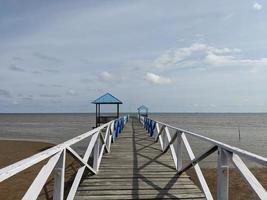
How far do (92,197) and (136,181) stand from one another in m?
1.21

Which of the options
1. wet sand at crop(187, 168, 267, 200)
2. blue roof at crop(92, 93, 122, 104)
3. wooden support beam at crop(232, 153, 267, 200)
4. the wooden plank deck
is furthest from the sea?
wooden support beam at crop(232, 153, 267, 200)

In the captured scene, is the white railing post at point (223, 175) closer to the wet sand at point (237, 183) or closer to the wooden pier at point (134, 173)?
the wooden pier at point (134, 173)

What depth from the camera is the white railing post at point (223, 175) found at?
13.6 feet

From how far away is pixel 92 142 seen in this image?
6352mm

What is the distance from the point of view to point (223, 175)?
4.18 metres

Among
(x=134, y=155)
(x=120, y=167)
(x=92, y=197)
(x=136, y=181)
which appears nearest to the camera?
(x=92, y=197)

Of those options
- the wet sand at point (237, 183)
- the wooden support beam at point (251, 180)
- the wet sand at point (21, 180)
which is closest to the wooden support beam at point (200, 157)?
the wooden support beam at point (251, 180)

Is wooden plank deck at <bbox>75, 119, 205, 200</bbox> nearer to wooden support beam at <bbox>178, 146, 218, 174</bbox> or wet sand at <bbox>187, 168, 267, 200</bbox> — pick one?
wooden support beam at <bbox>178, 146, 218, 174</bbox>

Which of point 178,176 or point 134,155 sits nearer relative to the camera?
point 178,176

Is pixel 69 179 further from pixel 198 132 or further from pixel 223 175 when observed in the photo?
pixel 198 132

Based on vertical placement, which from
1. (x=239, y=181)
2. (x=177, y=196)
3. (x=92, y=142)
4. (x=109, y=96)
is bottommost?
(x=239, y=181)

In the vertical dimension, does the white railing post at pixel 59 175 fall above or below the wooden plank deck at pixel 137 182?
above

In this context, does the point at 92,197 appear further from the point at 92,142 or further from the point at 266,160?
the point at 266,160

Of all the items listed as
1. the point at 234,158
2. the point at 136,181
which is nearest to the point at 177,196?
the point at 136,181
